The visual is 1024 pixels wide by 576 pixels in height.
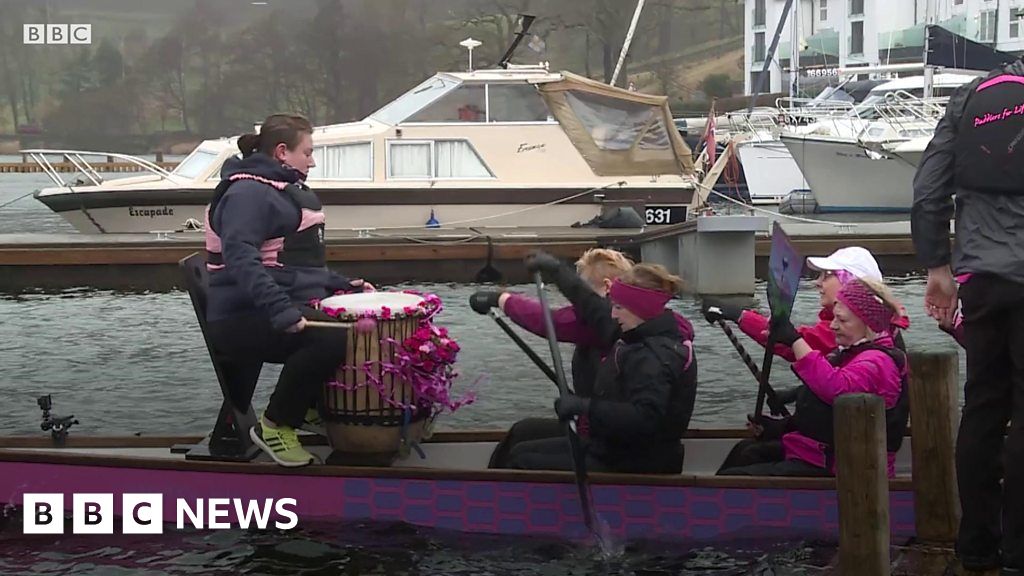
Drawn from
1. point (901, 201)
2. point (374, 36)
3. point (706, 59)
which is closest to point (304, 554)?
point (901, 201)

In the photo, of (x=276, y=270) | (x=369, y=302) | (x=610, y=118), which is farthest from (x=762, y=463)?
(x=610, y=118)

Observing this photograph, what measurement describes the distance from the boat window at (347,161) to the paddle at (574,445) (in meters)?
10.4

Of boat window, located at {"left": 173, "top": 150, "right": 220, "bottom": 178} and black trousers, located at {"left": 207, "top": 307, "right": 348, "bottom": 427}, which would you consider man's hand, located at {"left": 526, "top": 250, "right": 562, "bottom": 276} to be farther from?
boat window, located at {"left": 173, "top": 150, "right": 220, "bottom": 178}

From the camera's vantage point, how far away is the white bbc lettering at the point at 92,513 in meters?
6.45

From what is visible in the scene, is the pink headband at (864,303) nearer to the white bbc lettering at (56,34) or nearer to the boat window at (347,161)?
the boat window at (347,161)

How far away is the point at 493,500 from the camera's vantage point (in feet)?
20.3

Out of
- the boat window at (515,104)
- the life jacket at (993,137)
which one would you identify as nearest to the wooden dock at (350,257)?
the boat window at (515,104)

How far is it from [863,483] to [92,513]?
369cm

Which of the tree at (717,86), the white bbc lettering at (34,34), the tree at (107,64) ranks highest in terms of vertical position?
the white bbc lettering at (34,34)

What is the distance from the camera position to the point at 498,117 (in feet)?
54.4

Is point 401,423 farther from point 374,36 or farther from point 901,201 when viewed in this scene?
point 374,36

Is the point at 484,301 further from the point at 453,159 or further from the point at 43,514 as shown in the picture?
the point at 453,159

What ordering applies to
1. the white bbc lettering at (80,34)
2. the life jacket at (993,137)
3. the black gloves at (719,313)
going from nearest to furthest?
the life jacket at (993,137) → the black gloves at (719,313) → the white bbc lettering at (80,34)

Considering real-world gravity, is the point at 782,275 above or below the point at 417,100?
below
